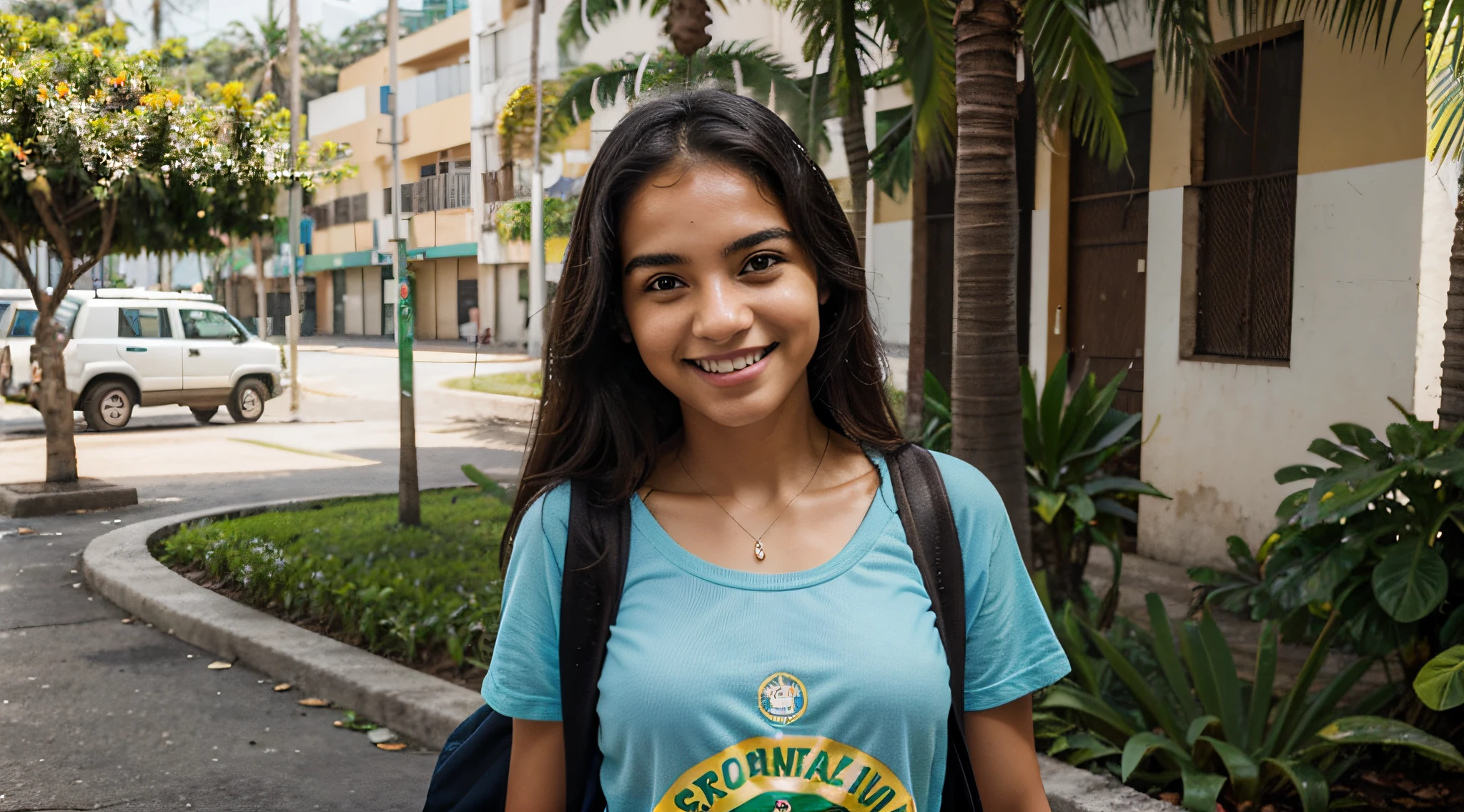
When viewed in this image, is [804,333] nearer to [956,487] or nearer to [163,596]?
[956,487]

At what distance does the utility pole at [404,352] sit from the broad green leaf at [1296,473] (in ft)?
15.7

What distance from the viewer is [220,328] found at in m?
16.2

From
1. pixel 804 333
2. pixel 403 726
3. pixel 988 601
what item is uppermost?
pixel 804 333

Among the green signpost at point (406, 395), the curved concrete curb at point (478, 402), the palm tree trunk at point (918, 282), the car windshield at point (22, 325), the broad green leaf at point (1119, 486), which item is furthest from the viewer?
the car windshield at point (22, 325)

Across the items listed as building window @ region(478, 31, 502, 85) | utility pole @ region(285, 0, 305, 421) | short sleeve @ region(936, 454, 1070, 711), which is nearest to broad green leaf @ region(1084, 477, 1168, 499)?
short sleeve @ region(936, 454, 1070, 711)

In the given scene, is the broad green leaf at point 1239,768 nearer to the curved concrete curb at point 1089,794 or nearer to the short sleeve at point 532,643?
the curved concrete curb at point 1089,794

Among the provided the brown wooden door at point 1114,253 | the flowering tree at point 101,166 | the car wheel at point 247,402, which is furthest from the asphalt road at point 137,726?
the car wheel at point 247,402

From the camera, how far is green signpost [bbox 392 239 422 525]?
7.69m

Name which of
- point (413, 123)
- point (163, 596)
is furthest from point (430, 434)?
point (163, 596)

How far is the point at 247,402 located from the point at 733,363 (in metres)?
16.1

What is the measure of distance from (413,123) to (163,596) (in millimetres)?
4816

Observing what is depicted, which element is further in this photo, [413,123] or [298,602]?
[413,123]

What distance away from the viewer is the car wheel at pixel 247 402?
16.4 m

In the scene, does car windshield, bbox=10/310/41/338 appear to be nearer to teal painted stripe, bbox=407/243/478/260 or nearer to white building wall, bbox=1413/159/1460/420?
teal painted stripe, bbox=407/243/478/260
